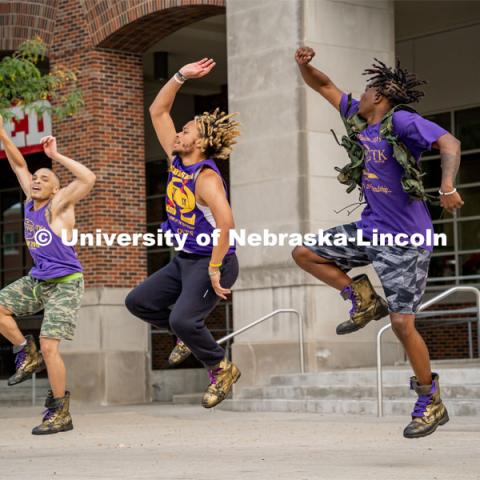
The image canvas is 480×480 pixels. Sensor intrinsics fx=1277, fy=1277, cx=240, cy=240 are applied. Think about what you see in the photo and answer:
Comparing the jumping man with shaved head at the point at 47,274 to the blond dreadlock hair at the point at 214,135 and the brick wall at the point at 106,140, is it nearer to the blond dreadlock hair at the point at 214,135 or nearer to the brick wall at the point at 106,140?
the blond dreadlock hair at the point at 214,135

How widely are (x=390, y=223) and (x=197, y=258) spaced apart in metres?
1.34

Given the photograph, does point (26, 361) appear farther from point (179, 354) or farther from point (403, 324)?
point (403, 324)

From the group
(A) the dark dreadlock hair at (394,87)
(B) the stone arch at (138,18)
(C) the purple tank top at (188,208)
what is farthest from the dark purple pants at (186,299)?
(B) the stone arch at (138,18)

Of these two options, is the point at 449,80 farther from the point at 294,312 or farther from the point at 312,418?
the point at 312,418

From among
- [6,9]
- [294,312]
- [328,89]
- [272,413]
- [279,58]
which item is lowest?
[272,413]

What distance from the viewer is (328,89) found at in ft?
29.0

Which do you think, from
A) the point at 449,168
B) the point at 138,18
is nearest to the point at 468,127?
the point at 138,18

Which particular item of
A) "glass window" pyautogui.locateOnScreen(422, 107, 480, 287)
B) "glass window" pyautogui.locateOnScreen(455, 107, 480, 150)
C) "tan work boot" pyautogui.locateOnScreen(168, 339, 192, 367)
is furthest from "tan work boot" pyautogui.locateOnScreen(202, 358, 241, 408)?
"glass window" pyautogui.locateOnScreen(455, 107, 480, 150)

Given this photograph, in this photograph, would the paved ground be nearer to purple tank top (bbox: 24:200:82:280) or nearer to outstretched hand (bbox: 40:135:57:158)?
purple tank top (bbox: 24:200:82:280)

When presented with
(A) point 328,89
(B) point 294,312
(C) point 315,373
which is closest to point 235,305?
(B) point 294,312

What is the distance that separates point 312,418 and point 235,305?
501 centimetres

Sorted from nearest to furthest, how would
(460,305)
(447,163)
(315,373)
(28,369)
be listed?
(447,163), (28,369), (315,373), (460,305)

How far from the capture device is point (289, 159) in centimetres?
1794

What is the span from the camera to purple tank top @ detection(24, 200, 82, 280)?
10.7m
